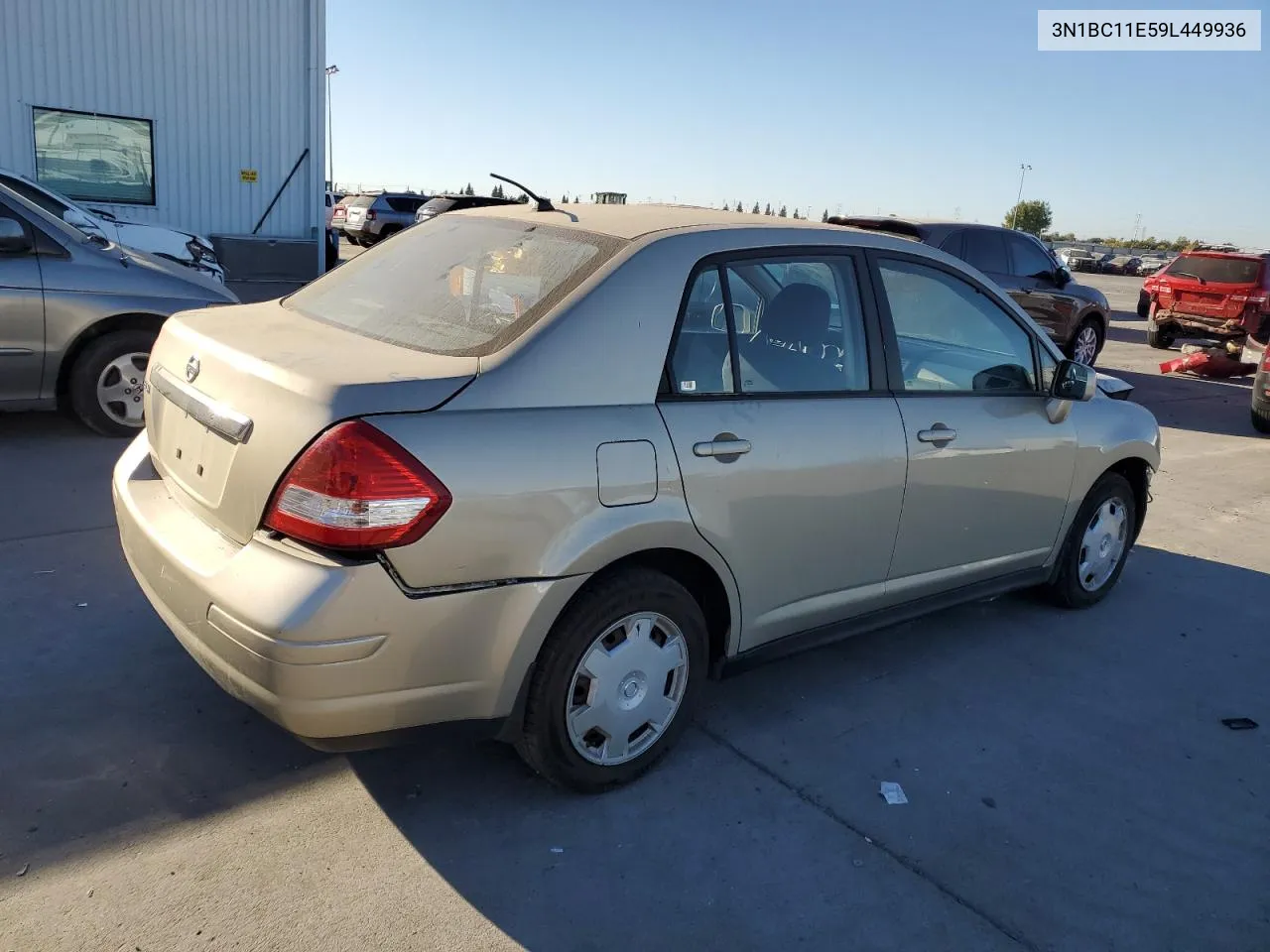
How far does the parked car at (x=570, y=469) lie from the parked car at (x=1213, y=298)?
13.4 metres

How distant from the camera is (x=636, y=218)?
3416mm

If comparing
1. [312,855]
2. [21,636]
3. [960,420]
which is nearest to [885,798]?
[960,420]

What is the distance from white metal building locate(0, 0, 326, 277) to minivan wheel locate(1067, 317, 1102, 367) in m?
10.5

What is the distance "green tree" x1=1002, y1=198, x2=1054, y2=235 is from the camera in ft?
289

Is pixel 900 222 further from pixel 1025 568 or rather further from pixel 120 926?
pixel 120 926

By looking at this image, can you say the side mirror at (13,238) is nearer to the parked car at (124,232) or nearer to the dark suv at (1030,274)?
the parked car at (124,232)

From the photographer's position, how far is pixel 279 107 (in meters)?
14.1

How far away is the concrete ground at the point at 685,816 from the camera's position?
8.49 feet

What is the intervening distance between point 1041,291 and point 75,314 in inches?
424

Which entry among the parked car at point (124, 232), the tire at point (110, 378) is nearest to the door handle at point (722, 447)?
the tire at point (110, 378)

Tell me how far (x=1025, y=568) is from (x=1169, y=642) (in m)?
0.88

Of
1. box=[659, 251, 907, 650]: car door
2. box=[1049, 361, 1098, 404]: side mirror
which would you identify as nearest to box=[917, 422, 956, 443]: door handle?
box=[659, 251, 907, 650]: car door

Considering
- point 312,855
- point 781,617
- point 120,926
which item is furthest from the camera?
point 781,617

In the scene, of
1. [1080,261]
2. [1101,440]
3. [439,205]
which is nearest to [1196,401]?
[1101,440]
